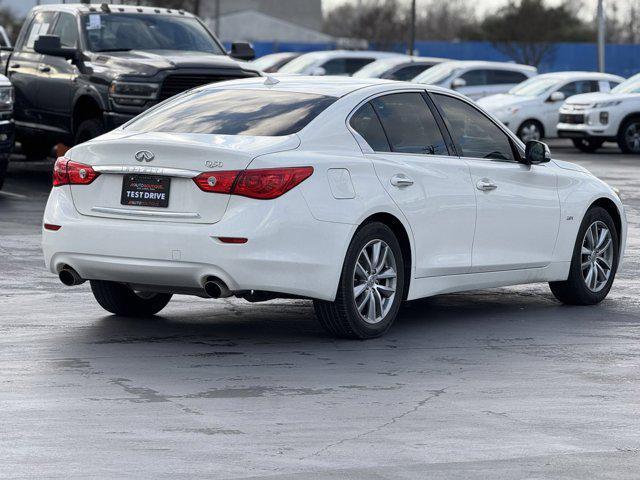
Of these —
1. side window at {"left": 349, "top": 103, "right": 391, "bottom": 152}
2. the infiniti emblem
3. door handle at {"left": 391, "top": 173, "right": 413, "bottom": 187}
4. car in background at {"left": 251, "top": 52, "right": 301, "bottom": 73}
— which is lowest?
car in background at {"left": 251, "top": 52, "right": 301, "bottom": 73}

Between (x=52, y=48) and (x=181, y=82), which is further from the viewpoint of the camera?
(x=52, y=48)

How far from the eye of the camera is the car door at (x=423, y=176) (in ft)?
30.9

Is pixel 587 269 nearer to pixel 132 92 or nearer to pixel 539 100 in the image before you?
pixel 132 92

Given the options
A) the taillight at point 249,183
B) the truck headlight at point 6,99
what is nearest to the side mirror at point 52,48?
the truck headlight at point 6,99

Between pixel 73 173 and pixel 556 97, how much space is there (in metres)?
23.9

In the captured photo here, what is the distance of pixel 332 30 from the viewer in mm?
142500

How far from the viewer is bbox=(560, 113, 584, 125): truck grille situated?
30672 mm

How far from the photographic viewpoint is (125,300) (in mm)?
9992

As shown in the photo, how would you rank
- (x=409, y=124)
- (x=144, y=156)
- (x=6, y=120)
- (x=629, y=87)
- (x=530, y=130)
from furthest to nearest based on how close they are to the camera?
(x=530, y=130) → (x=629, y=87) → (x=6, y=120) → (x=409, y=124) → (x=144, y=156)

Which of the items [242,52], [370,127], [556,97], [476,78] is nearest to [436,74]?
[476,78]

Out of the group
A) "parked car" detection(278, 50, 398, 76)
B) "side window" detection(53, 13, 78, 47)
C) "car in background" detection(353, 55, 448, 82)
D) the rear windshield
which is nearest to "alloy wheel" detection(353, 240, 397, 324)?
the rear windshield

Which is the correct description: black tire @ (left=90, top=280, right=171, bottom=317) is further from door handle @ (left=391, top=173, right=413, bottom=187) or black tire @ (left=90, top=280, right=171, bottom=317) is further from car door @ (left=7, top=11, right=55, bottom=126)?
car door @ (left=7, top=11, right=55, bottom=126)

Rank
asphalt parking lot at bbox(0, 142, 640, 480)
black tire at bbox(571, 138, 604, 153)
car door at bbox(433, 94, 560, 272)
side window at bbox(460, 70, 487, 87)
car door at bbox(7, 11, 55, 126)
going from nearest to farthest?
asphalt parking lot at bbox(0, 142, 640, 480)
car door at bbox(433, 94, 560, 272)
car door at bbox(7, 11, 55, 126)
black tire at bbox(571, 138, 604, 153)
side window at bbox(460, 70, 487, 87)

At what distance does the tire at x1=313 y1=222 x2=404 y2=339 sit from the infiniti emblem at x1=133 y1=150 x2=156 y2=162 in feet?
4.08
